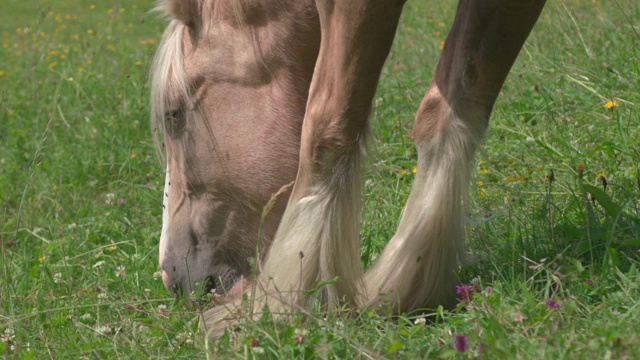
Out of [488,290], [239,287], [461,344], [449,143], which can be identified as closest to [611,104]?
[449,143]

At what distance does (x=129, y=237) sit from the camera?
4.43 metres

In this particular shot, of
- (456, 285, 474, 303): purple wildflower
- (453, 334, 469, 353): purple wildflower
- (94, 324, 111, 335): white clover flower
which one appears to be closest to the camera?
(453, 334, 469, 353): purple wildflower

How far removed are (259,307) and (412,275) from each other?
505 millimetres

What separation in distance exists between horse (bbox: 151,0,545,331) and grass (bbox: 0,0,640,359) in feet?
0.52

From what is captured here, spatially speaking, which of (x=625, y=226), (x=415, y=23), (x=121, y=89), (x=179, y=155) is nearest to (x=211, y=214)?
(x=179, y=155)

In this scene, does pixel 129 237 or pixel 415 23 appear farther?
pixel 415 23

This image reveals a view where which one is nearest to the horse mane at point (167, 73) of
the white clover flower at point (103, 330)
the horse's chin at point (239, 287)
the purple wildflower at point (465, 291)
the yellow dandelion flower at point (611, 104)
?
the horse's chin at point (239, 287)

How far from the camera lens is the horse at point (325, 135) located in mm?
2830

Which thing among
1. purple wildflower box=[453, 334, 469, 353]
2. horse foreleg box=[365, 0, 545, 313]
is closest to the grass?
purple wildflower box=[453, 334, 469, 353]

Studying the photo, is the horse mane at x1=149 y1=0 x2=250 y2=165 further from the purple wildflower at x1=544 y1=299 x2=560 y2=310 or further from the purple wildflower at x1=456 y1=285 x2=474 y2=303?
the purple wildflower at x1=544 y1=299 x2=560 y2=310

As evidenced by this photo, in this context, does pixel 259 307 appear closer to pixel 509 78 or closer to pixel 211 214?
pixel 211 214

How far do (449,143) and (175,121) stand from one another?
3.99 feet

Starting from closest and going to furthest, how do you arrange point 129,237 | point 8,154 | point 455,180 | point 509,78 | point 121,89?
point 455,180 < point 129,237 < point 509,78 < point 8,154 < point 121,89

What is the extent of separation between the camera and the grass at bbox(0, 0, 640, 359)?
8.20ft
